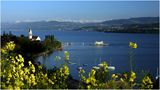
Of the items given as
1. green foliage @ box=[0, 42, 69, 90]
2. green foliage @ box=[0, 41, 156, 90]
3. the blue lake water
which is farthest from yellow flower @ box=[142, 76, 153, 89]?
the blue lake water

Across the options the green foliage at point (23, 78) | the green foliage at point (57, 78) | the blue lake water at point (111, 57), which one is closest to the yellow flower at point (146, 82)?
the green foliage at point (57, 78)

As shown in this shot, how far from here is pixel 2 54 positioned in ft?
13.9

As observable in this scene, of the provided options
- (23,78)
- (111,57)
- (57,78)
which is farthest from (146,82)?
(111,57)

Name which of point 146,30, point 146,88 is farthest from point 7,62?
point 146,30

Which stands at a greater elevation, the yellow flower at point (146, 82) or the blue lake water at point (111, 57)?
the yellow flower at point (146, 82)

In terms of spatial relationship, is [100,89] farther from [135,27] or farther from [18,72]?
[135,27]

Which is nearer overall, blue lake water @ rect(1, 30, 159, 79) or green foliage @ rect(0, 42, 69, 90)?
Answer: green foliage @ rect(0, 42, 69, 90)

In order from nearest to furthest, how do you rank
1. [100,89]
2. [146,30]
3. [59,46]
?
1. [100,89]
2. [59,46]
3. [146,30]

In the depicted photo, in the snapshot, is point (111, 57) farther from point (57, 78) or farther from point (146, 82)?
point (146, 82)

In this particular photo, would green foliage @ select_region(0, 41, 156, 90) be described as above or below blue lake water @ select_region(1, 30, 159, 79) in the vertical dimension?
above

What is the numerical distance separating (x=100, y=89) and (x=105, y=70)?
0.62 ft

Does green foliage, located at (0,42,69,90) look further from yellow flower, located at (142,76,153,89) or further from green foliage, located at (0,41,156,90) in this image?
yellow flower, located at (142,76,153,89)

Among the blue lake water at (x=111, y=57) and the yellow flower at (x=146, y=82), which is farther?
the blue lake water at (x=111, y=57)

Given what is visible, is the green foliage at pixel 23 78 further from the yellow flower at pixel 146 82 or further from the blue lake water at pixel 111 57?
the yellow flower at pixel 146 82
